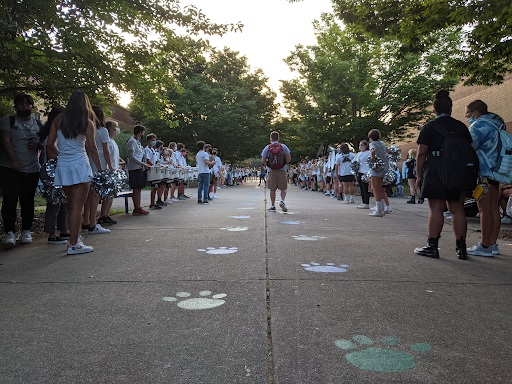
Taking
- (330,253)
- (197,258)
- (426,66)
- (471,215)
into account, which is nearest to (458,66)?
(471,215)

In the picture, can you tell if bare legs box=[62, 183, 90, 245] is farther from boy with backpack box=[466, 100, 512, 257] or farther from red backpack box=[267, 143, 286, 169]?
red backpack box=[267, 143, 286, 169]

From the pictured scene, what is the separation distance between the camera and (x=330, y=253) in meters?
4.79

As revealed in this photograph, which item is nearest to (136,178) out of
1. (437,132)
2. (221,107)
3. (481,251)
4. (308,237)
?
(308,237)

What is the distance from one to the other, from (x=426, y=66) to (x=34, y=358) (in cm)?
2411

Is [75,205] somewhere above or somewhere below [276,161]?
below

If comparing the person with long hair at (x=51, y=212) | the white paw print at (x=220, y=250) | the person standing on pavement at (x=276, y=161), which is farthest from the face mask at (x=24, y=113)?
the person standing on pavement at (x=276, y=161)

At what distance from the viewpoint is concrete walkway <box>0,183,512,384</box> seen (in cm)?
203

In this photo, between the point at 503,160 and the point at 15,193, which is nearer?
the point at 503,160

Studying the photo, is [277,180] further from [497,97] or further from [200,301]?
[497,97]

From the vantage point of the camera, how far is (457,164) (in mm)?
4590

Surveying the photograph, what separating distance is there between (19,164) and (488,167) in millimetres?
5756

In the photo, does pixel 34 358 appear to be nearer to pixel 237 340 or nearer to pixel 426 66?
pixel 237 340

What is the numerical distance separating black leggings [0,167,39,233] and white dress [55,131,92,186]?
1.09m

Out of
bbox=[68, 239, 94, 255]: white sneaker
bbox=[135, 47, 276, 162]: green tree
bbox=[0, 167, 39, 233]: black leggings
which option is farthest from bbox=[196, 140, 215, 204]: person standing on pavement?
bbox=[135, 47, 276, 162]: green tree
